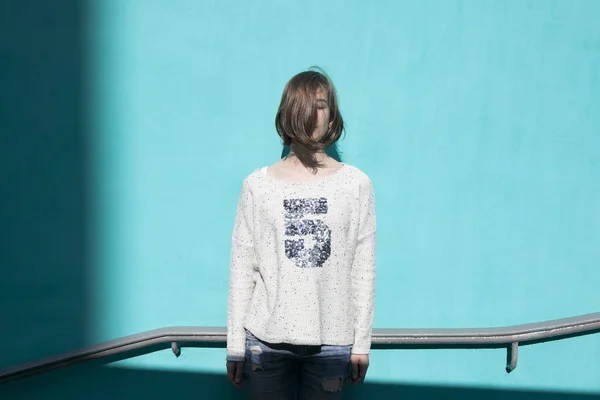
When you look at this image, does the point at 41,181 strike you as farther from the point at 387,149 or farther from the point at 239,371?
the point at 387,149

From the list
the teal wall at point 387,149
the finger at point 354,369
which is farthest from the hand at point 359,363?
the teal wall at point 387,149

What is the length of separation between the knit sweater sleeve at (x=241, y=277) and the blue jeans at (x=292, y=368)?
41 millimetres

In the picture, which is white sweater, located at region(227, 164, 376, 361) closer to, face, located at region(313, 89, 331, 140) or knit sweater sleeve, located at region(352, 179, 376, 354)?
knit sweater sleeve, located at region(352, 179, 376, 354)

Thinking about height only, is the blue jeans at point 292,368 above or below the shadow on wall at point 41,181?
below

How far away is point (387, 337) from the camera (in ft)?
7.29

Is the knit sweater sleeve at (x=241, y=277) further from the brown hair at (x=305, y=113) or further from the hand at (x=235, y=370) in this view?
the brown hair at (x=305, y=113)

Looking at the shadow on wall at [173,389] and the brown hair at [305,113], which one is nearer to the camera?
the brown hair at [305,113]

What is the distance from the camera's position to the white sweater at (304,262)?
1794mm

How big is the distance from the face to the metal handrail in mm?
840

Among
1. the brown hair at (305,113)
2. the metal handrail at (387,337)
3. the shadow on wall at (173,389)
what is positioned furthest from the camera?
the shadow on wall at (173,389)

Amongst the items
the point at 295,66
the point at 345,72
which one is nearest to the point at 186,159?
the point at 295,66

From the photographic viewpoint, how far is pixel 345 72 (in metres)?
2.26

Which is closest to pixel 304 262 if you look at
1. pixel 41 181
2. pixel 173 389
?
pixel 173 389

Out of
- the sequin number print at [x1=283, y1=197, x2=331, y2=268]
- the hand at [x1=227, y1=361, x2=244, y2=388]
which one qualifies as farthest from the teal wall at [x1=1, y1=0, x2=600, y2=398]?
the sequin number print at [x1=283, y1=197, x2=331, y2=268]
